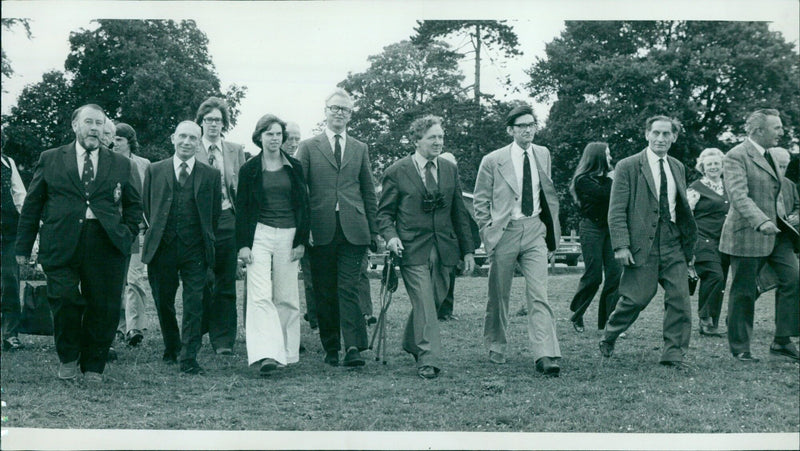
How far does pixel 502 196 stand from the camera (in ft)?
22.4

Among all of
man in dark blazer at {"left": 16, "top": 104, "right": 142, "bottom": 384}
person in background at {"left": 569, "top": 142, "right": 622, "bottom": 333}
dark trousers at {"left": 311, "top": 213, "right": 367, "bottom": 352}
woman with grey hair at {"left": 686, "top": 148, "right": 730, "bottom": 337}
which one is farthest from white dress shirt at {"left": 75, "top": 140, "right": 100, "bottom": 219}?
woman with grey hair at {"left": 686, "top": 148, "right": 730, "bottom": 337}

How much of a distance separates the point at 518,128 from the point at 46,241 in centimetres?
384

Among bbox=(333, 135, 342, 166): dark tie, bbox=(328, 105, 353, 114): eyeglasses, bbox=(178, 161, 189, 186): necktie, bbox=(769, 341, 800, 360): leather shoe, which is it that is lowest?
bbox=(769, 341, 800, 360): leather shoe

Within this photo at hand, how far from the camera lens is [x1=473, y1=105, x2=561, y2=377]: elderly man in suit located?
6715 mm

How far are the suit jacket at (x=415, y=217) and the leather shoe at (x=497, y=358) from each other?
33.7 inches

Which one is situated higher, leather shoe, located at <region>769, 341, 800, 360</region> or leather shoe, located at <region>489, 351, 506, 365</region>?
leather shoe, located at <region>769, 341, 800, 360</region>

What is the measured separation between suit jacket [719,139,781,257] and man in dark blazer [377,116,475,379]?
2.31 meters

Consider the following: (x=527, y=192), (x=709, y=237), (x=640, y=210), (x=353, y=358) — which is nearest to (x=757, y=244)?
(x=640, y=210)

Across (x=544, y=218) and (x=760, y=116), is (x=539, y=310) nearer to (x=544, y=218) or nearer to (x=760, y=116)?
(x=544, y=218)

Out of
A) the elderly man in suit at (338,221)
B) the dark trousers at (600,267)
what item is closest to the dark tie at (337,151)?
the elderly man in suit at (338,221)

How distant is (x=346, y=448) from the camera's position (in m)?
5.16

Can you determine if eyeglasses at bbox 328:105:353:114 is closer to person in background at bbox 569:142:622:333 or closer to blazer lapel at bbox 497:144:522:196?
blazer lapel at bbox 497:144:522:196

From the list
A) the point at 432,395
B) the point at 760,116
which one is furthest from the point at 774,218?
the point at 432,395

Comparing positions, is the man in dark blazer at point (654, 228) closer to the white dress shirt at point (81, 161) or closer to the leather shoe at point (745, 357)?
the leather shoe at point (745, 357)
